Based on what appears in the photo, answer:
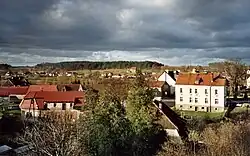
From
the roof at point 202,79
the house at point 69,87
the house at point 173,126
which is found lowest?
the house at point 173,126

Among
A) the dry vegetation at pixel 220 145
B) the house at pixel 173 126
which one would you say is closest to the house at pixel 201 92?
the house at pixel 173 126

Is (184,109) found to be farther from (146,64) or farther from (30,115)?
(146,64)

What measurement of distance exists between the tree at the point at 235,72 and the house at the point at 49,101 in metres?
27.5

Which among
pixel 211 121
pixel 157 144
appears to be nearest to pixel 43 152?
pixel 157 144

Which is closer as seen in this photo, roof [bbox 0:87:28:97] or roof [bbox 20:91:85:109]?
roof [bbox 20:91:85:109]

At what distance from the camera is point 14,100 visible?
81375 mm

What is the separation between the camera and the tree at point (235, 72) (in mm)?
74188

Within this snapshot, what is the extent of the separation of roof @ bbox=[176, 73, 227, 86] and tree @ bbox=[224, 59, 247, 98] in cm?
693

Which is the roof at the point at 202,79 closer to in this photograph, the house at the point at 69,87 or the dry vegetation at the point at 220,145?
the house at the point at 69,87

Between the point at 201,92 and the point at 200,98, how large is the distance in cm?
100

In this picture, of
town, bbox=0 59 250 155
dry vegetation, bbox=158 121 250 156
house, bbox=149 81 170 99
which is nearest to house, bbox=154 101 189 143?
town, bbox=0 59 250 155

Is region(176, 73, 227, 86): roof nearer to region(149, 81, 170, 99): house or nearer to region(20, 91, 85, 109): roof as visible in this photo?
region(149, 81, 170, 99): house

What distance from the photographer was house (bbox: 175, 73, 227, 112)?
65562 mm

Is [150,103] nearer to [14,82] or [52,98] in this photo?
[52,98]
